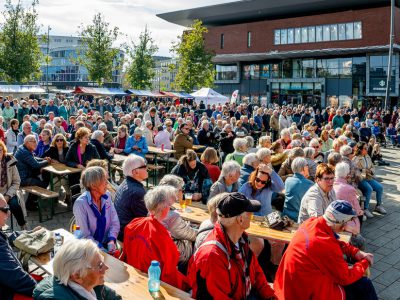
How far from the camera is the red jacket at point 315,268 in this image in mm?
3195

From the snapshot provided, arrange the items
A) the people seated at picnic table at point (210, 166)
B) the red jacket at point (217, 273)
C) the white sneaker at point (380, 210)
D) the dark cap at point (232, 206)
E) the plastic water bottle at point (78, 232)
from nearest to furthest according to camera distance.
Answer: the red jacket at point (217, 273) → the dark cap at point (232, 206) → the plastic water bottle at point (78, 232) → the people seated at picnic table at point (210, 166) → the white sneaker at point (380, 210)

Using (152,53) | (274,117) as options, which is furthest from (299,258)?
(152,53)

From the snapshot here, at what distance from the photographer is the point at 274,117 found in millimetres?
17688

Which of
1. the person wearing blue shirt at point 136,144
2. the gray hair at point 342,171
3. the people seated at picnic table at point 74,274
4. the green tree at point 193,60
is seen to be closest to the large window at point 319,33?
the green tree at point 193,60

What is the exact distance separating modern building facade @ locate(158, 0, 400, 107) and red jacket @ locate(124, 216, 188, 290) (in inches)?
1414

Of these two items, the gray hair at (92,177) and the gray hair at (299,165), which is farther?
the gray hair at (299,165)

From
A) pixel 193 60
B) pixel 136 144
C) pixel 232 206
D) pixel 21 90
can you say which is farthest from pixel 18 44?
pixel 232 206

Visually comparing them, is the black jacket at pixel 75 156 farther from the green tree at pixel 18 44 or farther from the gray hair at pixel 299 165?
the green tree at pixel 18 44

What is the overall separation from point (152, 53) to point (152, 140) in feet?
102

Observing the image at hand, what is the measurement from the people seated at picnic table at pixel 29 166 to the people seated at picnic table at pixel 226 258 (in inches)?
214

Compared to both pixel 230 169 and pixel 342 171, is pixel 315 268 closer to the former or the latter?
pixel 230 169

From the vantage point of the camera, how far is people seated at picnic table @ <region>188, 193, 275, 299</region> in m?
2.80

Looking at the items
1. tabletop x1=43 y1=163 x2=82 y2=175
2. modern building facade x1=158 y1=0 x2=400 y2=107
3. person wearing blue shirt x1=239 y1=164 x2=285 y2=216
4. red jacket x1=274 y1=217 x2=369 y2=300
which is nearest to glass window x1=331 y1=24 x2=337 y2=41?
modern building facade x1=158 y1=0 x2=400 y2=107

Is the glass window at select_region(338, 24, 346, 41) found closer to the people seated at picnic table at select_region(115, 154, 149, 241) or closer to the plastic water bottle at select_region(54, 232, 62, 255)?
the people seated at picnic table at select_region(115, 154, 149, 241)
